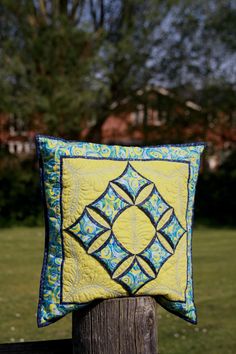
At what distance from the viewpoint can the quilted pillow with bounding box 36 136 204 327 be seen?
1954 millimetres

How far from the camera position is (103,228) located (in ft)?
6.45

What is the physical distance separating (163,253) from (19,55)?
684 inches

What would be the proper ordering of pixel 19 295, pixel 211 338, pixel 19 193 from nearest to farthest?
pixel 211 338 < pixel 19 295 < pixel 19 193

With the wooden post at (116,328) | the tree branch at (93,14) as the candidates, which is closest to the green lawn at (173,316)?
the wooden post at (116,328)

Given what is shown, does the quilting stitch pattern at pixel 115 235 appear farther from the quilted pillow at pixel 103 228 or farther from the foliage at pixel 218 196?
the foliage at pixel 218 196

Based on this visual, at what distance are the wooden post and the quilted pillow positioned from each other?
41 mm

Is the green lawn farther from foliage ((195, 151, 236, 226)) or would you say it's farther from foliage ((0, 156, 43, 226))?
foliage ((195, 151, 236, 226))

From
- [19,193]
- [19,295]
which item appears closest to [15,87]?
[19,193]

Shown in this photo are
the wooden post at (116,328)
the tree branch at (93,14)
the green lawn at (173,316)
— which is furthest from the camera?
the tree branch at (93,14)

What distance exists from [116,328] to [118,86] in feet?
62.4

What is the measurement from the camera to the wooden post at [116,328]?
194 cm

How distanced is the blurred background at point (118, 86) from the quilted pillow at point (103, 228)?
42.6 feet

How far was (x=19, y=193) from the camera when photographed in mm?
17531

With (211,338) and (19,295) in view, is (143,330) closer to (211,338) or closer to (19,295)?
(211,338)
